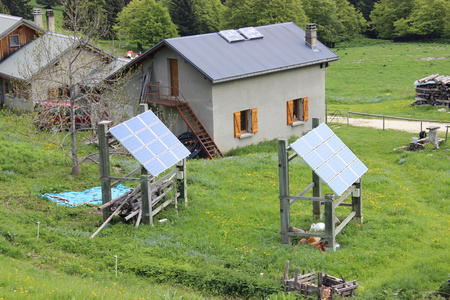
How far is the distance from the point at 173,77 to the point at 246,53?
478 centimetres

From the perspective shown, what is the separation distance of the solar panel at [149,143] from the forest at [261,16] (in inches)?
2438

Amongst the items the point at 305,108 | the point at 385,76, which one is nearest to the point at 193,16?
the point at 385,76

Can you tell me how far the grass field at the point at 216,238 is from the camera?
1541 cm

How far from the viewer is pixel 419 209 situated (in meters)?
22.0

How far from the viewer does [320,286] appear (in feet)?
47.2

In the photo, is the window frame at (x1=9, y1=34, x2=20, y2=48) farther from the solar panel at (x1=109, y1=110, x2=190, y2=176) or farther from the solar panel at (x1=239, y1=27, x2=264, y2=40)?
the solar panel at (x1=109, y1=110, x2=190, y2=176)

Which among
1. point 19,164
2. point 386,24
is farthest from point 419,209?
point 386,24

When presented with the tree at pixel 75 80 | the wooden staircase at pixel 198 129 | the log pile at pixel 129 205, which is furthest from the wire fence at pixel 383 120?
the log pile at pixel 129 205

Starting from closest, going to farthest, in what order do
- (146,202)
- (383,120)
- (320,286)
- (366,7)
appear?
(320,286) < (146,202) < (383,120) < (366,7)

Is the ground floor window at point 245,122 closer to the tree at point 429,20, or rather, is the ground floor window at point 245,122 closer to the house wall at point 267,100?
the house wall at point 267,100

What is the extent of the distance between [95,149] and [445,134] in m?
21.3

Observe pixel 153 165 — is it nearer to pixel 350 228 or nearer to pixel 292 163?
pixel 350 228

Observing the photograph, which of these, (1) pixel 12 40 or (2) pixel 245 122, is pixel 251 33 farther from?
(1) pixel 12 40

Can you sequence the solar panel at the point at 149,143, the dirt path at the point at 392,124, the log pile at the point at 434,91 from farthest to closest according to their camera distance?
the log pile at the point at 434,91
the dirt path at the point at 392,124
the solar panel at the point at 149,143
